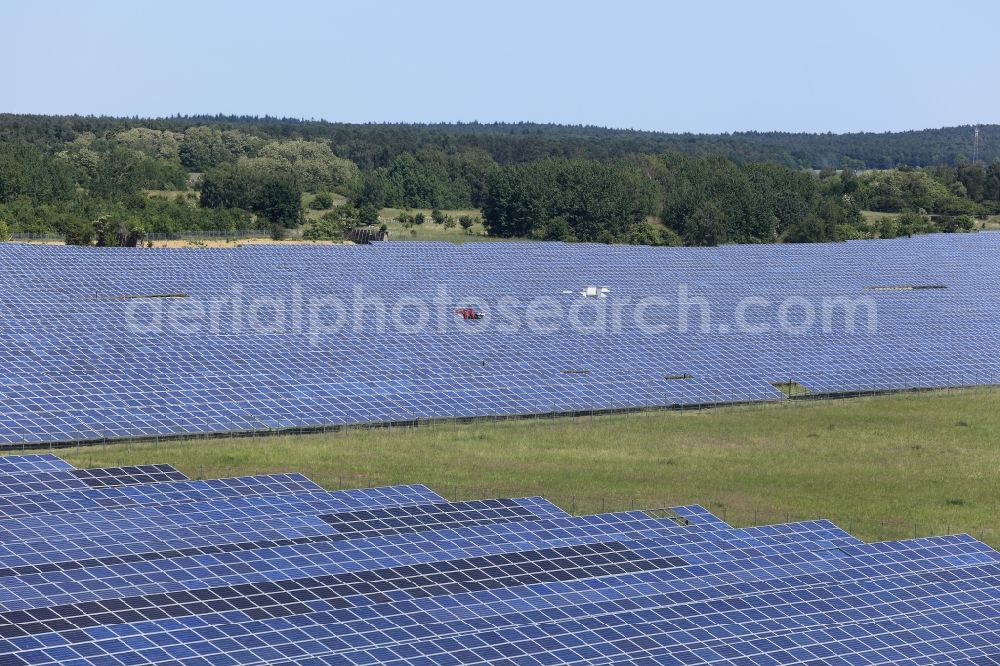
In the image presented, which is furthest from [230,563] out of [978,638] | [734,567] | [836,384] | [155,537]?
[836,384]

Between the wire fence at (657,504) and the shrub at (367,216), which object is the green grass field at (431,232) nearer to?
the shrub at (367,216)

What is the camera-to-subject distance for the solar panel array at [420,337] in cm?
6719

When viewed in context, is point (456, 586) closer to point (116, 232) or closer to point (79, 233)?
point (79, 233)

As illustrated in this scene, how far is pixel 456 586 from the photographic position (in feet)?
127

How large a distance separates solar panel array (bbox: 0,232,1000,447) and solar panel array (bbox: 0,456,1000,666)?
20544 mm

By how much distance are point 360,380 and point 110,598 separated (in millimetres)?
35248

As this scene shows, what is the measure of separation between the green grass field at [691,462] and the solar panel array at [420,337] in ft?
6.68

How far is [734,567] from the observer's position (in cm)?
4088

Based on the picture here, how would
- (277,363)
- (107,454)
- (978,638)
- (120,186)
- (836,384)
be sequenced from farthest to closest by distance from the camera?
(120,186)
(836,384)
(277,363)
(107,454)
(978,638)

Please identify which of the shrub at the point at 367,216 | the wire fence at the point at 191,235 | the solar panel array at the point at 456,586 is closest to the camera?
the solar panel array at the point at 456,586

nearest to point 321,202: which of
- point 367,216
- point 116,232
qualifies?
point 367,216

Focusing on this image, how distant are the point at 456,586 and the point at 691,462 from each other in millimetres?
26595

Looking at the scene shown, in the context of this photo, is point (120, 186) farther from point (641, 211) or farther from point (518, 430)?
point (518, 430)

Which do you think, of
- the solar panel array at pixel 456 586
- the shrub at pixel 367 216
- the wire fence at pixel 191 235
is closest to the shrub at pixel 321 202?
the shrub at pixel 367 216
